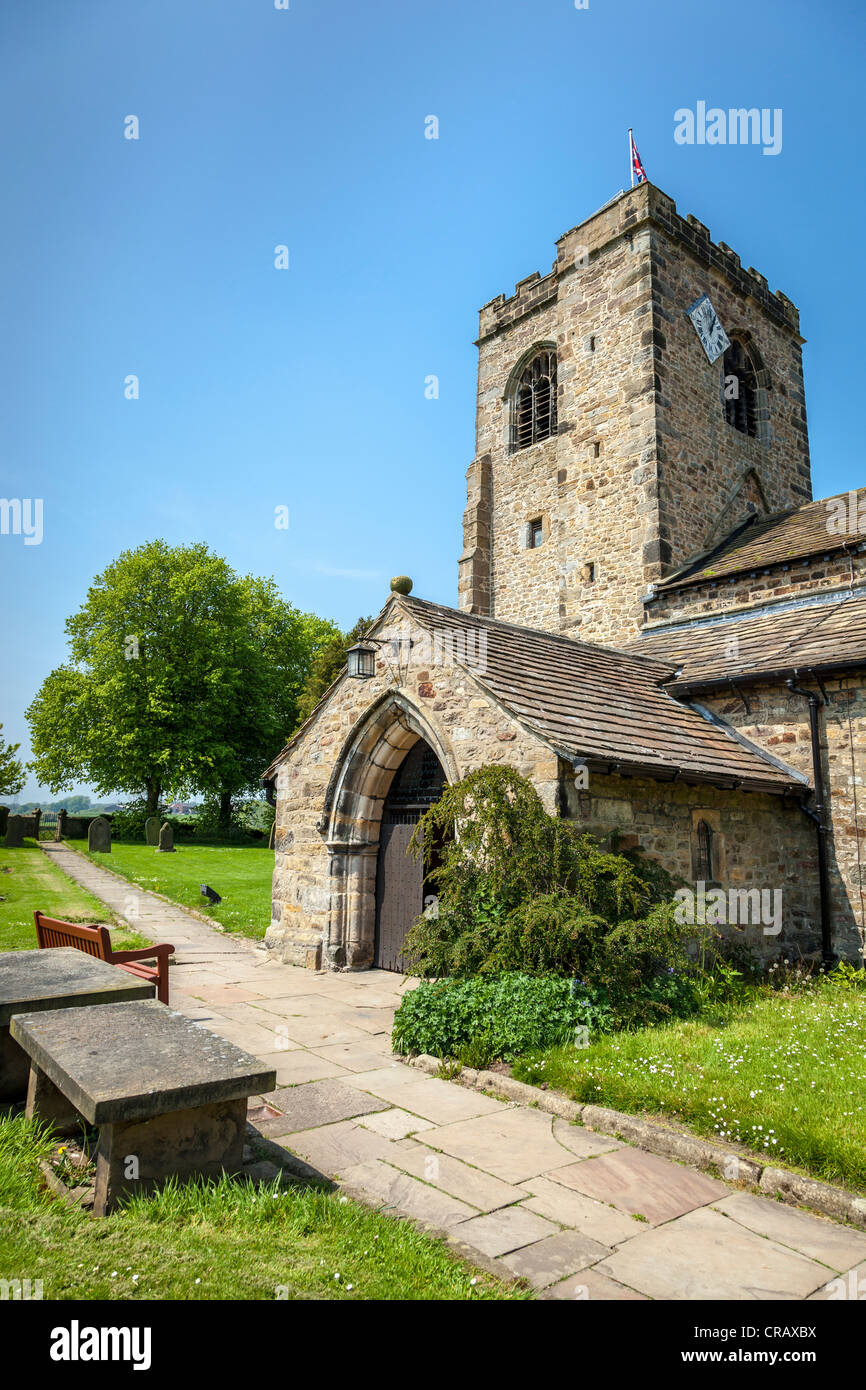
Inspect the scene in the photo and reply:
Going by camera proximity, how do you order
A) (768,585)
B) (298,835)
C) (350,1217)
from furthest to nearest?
(768,585) < (298,835) < (350,1217)

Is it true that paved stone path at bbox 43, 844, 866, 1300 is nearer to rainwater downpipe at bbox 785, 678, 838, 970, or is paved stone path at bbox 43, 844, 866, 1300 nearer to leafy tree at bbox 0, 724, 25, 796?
rainwater downpipe at bbox 785, 678, 838, 970

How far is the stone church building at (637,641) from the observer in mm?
8633

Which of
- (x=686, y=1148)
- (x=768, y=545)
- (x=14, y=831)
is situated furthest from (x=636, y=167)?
(x=14, y=831)

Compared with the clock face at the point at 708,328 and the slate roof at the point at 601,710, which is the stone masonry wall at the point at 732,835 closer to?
the slate roof at the point at 601,710

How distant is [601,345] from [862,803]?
13.0 m

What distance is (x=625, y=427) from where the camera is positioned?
57.2ft

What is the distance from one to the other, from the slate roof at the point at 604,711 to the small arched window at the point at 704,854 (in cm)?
66

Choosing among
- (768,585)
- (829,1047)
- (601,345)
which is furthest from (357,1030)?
(601,345)

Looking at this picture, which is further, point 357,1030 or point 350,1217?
point 357,1030

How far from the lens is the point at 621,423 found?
1755 centimetres

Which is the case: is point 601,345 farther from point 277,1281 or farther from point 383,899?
point 277,1281

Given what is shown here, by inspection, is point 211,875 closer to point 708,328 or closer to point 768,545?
point 768,545

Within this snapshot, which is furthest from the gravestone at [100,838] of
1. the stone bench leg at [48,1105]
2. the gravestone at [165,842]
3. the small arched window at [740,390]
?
the stone bench leg at [48,1105]
